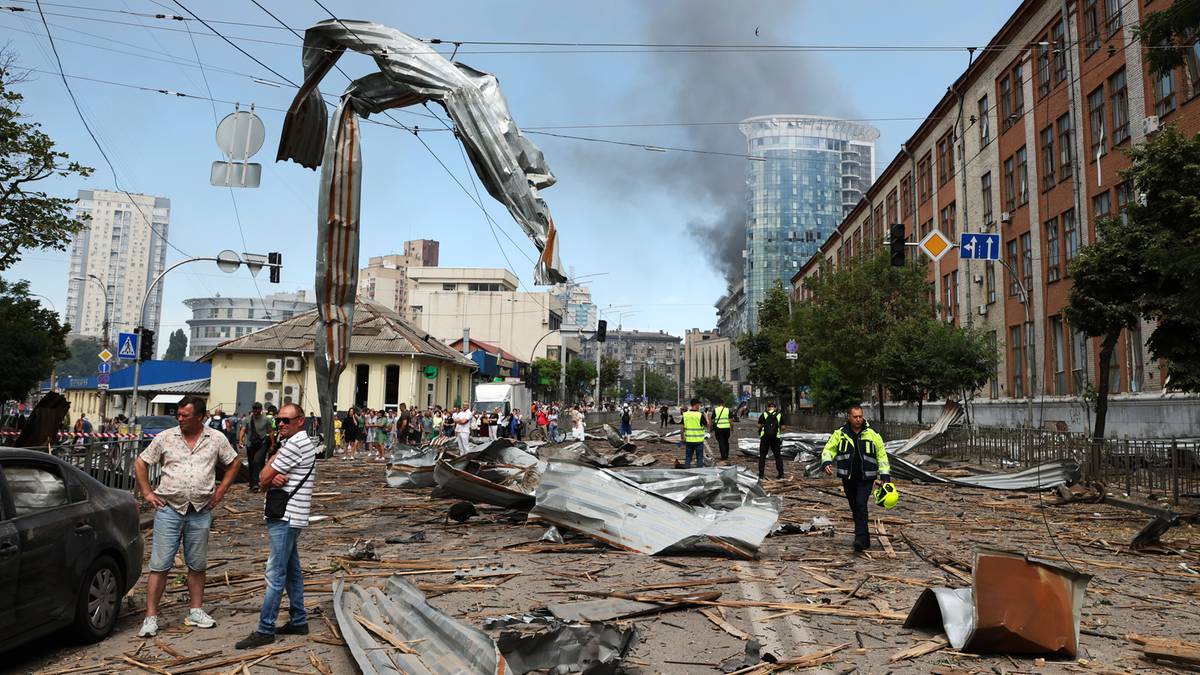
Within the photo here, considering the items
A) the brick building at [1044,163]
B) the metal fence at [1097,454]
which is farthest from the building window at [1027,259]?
the metal fence at [1097,454]

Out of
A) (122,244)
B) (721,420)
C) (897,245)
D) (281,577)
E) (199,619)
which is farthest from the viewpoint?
(122,244)

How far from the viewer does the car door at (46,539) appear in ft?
18.4

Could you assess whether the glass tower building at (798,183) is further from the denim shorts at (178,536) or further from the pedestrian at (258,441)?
the denim shorts at (178,536)

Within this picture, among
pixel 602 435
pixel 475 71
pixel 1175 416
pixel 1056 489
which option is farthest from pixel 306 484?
pixel 602 435

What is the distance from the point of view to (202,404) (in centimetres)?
663

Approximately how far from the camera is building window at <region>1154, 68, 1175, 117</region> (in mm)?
25422

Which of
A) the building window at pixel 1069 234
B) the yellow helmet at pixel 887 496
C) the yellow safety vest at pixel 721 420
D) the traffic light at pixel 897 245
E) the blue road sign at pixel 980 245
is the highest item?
the building window at pixel 1069 234

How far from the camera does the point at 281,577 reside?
6.32 metres

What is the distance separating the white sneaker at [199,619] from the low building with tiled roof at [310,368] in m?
39.2

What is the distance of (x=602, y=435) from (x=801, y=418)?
2679 cm

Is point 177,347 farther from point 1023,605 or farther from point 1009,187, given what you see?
point 1023,605

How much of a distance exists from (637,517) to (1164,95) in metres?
25.1

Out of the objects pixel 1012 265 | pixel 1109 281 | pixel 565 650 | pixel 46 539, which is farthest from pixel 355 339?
pixel 565 650

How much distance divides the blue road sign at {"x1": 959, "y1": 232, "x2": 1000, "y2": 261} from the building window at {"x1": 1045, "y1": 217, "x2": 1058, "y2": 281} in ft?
39.1
